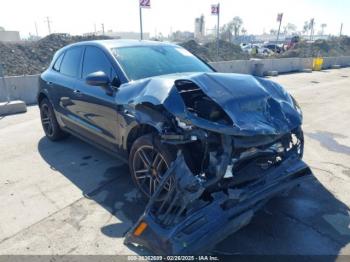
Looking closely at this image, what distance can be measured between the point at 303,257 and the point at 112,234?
5.98 feet

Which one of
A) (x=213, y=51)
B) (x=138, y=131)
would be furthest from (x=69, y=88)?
(x=213, y=51)

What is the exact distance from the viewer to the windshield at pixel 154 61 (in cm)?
409

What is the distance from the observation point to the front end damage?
2695mm

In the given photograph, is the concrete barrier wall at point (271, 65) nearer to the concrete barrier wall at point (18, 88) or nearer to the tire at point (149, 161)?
the concrete barrier wall at point (18, 88)

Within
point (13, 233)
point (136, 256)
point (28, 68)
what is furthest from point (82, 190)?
point (28, 68)

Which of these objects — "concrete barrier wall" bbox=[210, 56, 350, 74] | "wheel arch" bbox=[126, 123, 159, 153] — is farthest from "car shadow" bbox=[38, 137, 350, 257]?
"concrete barrier wall" bbox=[210, 56, 350, 74]

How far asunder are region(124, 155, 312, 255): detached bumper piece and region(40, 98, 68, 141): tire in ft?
11.6

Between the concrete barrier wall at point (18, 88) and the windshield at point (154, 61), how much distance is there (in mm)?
6669

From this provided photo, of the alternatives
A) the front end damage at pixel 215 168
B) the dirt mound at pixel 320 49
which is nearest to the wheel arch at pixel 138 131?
the front end damage at pixel 215 168

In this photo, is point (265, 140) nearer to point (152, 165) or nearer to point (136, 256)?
point (152, 165)

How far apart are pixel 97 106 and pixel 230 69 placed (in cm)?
1319

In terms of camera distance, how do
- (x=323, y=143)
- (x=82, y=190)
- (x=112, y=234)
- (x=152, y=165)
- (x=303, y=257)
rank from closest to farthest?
1. (x=303, y=257)
2. (x=112, y=234)
3. (x=152, y=165)
4. (x=82, y=190)
5. (x=323, y=143)

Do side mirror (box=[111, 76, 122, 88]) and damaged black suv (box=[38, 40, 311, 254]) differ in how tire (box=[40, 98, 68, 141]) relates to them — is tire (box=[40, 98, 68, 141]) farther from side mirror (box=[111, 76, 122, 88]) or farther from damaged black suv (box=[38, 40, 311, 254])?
side mirror (box=[111, 76, 122, 88])

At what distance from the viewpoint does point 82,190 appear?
13.8 ft
